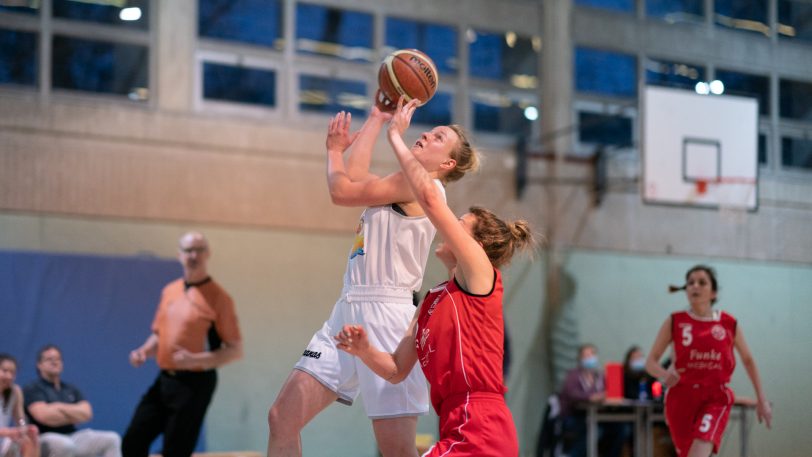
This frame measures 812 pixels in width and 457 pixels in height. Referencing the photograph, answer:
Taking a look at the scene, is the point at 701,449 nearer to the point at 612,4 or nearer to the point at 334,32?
the point at 334,32

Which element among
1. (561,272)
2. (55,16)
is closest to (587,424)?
(561,272)

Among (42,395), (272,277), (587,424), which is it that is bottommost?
(587,424)

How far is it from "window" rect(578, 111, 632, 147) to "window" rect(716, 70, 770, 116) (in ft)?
7.25

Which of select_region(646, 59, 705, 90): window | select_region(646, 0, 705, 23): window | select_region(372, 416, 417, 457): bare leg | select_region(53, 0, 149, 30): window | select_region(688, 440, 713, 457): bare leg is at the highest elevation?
A: select_region(646, 0, 705, 23): window

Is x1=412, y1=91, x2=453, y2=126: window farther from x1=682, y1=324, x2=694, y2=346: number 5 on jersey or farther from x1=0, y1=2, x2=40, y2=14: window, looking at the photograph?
x1=682, y1=324, x2=694, y2=346: number 5 on jersey

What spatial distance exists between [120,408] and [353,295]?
19.5 ft

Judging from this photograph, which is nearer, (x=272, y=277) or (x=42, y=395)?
(x=42, y=395)

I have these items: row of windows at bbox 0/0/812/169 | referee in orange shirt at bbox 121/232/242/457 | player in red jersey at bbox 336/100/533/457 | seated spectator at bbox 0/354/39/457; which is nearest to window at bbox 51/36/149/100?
row of windows at bbox 0/0/812/169

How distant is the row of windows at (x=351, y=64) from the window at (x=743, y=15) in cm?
55

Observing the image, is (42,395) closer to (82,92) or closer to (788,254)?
(82,92)

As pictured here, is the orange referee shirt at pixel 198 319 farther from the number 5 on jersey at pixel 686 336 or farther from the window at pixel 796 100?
the window at pixel 796 100

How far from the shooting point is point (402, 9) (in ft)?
40.4

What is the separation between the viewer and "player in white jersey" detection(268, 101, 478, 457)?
4129mm

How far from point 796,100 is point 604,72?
14.3ft
